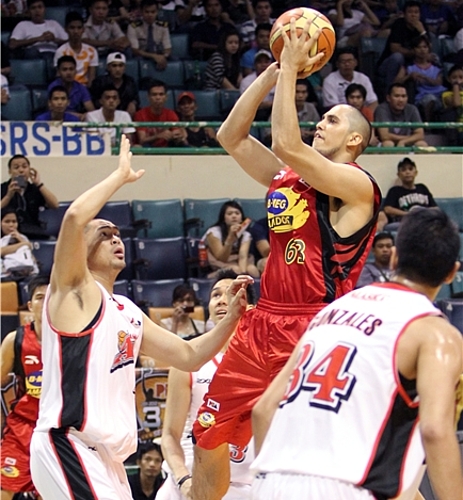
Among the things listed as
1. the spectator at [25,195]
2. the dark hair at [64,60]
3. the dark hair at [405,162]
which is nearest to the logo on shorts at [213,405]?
the spectator at [25,195]

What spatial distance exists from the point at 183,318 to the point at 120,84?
4034 millimetres

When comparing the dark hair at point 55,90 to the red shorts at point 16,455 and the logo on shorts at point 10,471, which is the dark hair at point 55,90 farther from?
the logo on shorts at point 10,471

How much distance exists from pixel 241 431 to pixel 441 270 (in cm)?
185

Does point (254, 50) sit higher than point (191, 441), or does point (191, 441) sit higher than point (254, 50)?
point (254, 50)

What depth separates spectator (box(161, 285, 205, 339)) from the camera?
902 centimetres

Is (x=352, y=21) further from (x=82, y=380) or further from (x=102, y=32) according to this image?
(x=82, y=380)

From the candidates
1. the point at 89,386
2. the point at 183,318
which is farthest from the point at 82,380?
the point at 183,318

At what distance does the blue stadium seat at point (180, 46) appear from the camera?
1363 cm

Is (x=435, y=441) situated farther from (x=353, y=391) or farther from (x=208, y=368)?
(x=208, y=368)

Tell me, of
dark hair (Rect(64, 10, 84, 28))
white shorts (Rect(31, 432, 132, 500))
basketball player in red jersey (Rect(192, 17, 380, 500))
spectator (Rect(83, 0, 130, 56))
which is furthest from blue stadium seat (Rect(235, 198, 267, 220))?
white shorts (Rect(31, 432, 132, 500))

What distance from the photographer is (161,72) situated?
517 inches

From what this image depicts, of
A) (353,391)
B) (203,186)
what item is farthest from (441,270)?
(203,186)

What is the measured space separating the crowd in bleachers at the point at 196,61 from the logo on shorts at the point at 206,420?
704cm

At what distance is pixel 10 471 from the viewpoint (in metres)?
7.45
